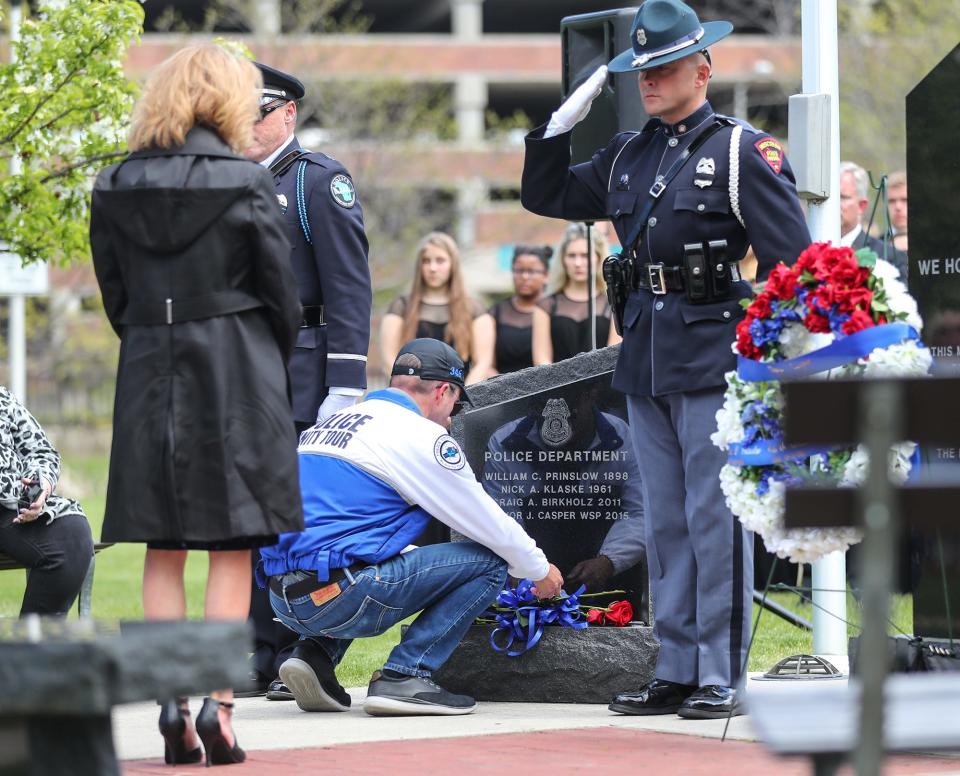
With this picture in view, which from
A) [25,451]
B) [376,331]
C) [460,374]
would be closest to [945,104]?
[460,374]

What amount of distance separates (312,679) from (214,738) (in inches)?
55.9

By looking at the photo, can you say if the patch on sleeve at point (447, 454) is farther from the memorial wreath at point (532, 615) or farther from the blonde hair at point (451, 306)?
the blonde hair at point (451, 306)

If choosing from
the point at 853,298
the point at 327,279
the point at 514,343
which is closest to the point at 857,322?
the point at 853,298

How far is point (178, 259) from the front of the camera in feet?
17.1

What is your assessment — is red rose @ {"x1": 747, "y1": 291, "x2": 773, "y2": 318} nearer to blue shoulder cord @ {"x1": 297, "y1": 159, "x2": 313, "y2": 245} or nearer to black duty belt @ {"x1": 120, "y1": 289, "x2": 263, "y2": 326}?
black duty belt @ {"x1": 120, "y1": 289, "x2": 263, "y2": 326}

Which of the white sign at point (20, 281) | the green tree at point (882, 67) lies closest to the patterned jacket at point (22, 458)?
the white sign at point (20, 281)

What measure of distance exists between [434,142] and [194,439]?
3357 centimetres

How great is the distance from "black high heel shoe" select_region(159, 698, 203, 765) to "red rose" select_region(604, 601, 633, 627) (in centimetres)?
227

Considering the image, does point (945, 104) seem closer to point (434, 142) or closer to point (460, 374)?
point (460, 374)

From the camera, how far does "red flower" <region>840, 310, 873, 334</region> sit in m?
5.22

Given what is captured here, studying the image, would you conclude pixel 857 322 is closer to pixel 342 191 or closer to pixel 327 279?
pixel 327 279

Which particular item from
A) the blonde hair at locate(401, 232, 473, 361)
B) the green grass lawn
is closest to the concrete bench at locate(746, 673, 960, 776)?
the green grass lawn

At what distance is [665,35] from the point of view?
6.36 m

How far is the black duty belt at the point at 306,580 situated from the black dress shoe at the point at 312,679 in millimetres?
322
